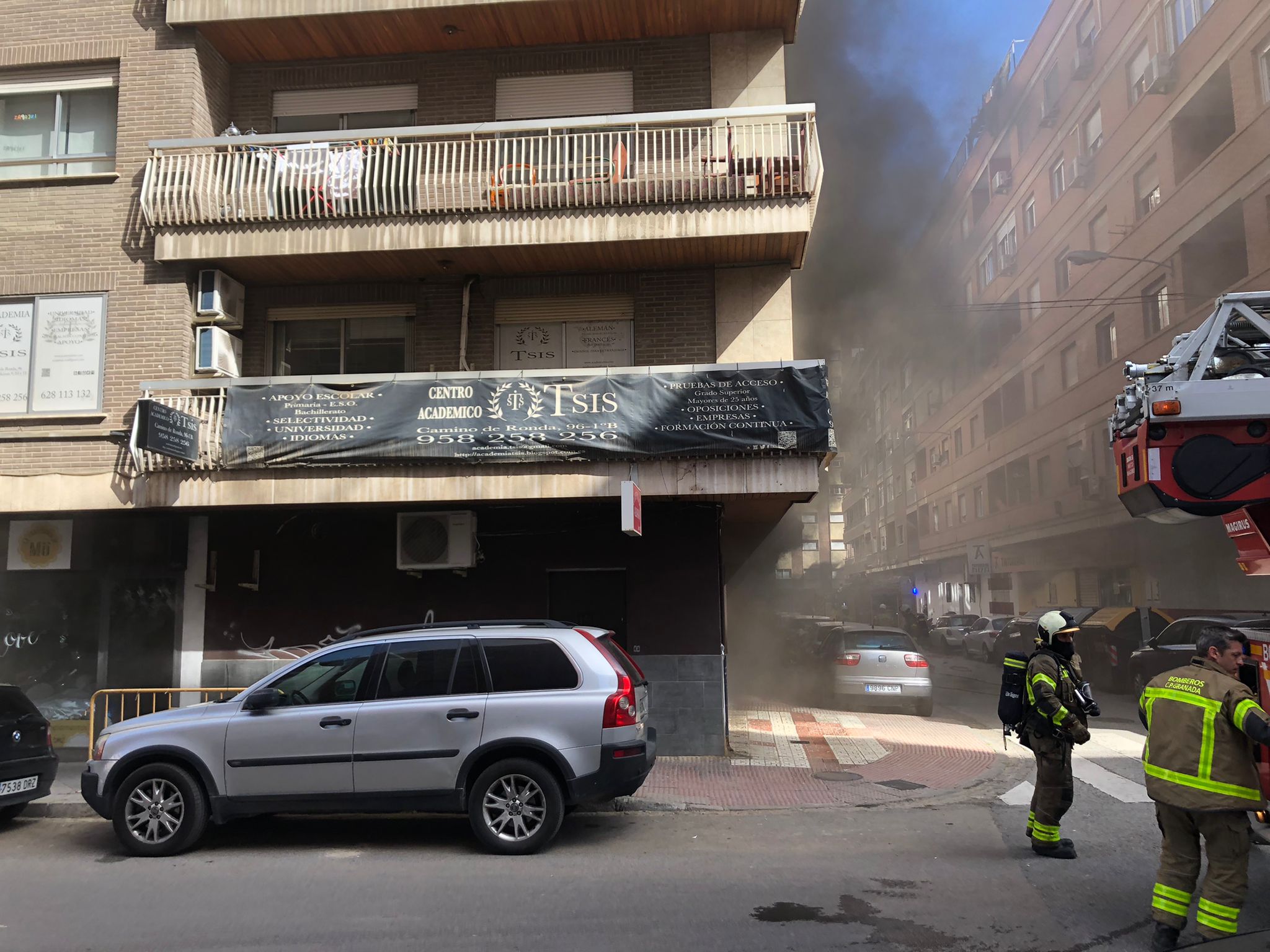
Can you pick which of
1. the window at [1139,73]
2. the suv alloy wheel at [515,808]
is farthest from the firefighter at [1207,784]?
the window at [1139,73]

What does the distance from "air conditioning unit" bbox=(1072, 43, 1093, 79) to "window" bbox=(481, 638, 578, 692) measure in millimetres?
29795

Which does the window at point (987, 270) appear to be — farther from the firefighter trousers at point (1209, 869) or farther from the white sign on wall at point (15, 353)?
the firefighter trousers at point (1209, 869)

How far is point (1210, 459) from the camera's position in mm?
5102

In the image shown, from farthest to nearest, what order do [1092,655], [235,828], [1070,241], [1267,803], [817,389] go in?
[1070,241] → [1092,655] → [817,389] → [235,828] → [1267,803]

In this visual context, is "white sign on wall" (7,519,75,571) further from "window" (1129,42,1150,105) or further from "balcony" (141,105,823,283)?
"window" (1129,42,1150,105)

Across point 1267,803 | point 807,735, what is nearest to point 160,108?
point 807,735

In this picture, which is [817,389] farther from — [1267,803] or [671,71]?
[1267,803]

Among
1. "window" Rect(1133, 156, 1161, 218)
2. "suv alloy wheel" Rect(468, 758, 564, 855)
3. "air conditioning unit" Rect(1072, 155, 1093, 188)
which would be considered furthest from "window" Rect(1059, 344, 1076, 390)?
"suv alloy wheel" Rect(468, 758, 564, 855)

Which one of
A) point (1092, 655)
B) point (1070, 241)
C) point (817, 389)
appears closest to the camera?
point (817, 389)

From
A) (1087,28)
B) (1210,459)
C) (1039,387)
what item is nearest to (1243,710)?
(1210,459)

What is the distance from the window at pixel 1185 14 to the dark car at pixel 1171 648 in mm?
15439

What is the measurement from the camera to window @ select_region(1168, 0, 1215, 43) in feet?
75.0

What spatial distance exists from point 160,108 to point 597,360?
5.90 metres

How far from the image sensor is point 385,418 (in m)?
10.2
